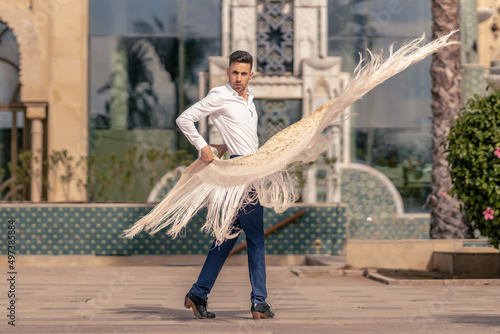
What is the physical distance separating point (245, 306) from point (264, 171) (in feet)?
5.72

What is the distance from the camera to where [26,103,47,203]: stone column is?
18391 millimetres

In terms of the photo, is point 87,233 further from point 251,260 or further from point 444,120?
point 251,260

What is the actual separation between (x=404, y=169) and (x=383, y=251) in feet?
25.0

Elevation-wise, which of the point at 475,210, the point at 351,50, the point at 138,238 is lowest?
the point at 138,238

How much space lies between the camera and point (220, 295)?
28.7ft

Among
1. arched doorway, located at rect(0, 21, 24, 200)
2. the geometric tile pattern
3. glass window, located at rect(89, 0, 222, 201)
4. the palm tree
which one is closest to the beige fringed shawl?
the palm tree

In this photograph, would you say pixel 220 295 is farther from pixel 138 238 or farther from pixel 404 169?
pixel 404 169

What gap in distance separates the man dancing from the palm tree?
7003mm

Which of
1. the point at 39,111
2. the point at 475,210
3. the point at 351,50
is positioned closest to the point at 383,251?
the point at 475,210

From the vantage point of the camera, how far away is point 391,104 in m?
20.0

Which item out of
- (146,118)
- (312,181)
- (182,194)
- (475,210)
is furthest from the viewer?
(146,118)

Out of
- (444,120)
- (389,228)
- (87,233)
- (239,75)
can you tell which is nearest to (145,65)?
(87,233)

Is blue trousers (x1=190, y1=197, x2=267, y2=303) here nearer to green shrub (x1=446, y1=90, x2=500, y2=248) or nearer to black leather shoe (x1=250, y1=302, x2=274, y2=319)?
black leather shoe (x1=250, y1=302, x2=274, y2=319)

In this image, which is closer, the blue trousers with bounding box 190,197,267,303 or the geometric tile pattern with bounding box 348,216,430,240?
the blue trousers with bounding box 190,197,267,303
